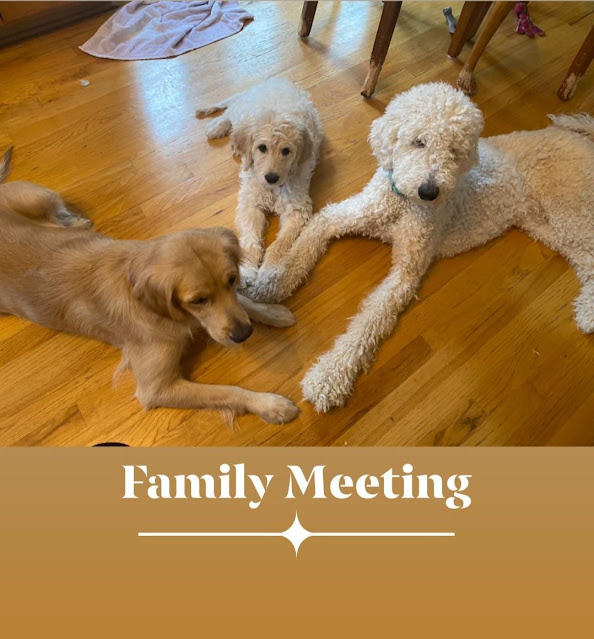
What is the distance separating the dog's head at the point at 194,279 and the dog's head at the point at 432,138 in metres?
0.79

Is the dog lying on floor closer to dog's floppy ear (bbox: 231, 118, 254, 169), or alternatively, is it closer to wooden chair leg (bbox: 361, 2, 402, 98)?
dog's floppy ear (bbox: 231, 118, 254, 169)

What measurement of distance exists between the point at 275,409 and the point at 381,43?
83.6 inches

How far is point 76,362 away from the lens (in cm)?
193

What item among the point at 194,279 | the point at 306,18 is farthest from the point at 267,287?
the point at 306,18

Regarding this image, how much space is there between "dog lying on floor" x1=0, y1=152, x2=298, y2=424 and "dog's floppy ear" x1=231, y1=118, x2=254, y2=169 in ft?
2.52

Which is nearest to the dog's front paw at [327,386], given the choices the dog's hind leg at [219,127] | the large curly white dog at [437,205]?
the large curly white dog at [437,205]

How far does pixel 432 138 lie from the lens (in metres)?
1.76

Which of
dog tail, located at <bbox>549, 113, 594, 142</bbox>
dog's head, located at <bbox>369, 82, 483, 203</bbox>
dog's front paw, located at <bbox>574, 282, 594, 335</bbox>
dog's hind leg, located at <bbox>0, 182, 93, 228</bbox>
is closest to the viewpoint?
dog's head, located at <bbox>369, 82, 483, 203</bbox>

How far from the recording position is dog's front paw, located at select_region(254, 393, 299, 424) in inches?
69.8

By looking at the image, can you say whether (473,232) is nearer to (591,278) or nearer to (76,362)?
(591,278)

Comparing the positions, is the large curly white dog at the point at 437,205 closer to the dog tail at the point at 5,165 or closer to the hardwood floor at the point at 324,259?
the hardwood floor at the point at 324,259

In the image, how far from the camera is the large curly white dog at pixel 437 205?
1.80m

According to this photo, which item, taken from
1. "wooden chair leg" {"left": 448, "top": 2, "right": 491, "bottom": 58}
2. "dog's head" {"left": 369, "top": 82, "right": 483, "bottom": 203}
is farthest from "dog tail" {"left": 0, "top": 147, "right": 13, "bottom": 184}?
"wooden chair leg" {"left": 448, "top": 2, "right": 491, "bottom": 58}

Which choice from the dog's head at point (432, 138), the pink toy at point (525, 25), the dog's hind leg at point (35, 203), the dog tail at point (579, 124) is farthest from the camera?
the pink toy at point (525, 25)
